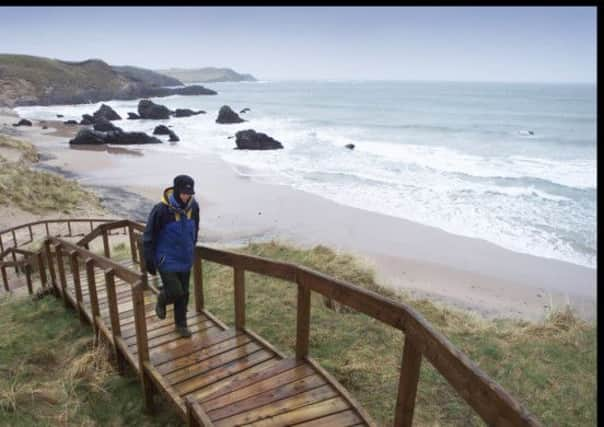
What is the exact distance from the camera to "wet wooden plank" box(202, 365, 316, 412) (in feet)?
10.9

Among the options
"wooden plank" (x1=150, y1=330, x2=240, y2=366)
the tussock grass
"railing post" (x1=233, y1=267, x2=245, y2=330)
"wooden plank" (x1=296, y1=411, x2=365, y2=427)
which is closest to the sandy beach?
the tussock grass

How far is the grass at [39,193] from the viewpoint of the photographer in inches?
629

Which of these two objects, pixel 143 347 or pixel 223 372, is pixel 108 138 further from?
pixel 223 372

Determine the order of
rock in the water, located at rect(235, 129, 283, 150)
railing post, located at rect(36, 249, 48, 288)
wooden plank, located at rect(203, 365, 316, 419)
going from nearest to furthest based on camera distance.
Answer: wooden plank, located at rect(203, 365, 316, 419), railing post, located at rect(36, 249, 48, 288), rock in the water, located at rect(235, 129, 283, 150)

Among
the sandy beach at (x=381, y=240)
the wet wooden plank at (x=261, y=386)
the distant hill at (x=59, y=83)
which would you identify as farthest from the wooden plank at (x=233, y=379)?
the distant hill at (x=59, y=83)

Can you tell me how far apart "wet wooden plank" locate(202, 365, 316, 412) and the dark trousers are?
1.40 m

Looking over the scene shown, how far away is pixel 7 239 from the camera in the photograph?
1250 centimetres

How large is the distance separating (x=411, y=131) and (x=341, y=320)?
46.2 meters

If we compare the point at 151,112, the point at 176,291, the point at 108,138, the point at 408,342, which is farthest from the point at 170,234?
the point at 151,112

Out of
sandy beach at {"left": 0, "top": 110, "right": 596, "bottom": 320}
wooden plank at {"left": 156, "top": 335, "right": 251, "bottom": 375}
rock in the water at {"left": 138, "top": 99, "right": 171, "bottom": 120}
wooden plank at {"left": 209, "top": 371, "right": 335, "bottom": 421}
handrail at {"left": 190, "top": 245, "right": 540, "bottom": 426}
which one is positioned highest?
rock in the water at {"left": 138, "top": 99, "right": 171, "bottom": 120}

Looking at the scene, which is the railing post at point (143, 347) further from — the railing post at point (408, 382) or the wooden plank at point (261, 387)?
the railing post at point (408, 382)

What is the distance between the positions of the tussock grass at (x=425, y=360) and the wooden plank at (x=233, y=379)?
1235 mm

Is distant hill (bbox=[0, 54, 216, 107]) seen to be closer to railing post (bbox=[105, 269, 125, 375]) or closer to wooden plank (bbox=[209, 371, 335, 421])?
railing post (bbox=[105, 269, 125, 375])

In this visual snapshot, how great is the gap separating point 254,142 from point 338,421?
3302 cm
